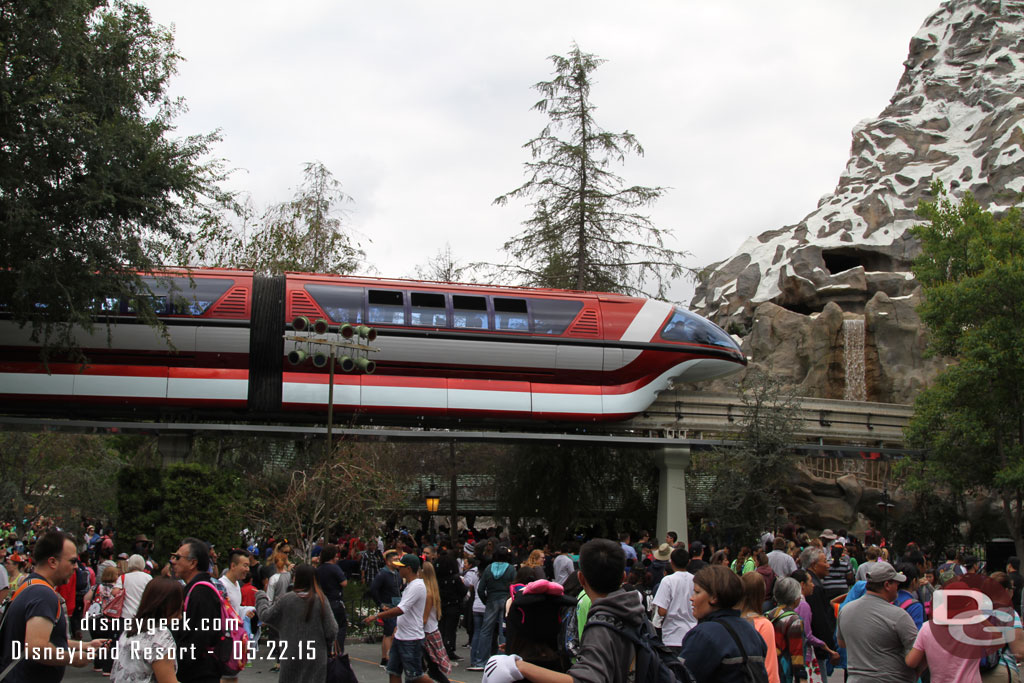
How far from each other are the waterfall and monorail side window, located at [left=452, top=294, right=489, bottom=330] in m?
20.5

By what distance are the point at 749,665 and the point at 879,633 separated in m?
1.87

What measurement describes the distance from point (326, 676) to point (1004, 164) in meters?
49.8

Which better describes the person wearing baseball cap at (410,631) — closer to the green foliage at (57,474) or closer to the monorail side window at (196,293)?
the monorail side window at (196,293)

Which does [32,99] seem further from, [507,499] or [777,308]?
[777,308]

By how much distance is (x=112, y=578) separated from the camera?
38.7 ft

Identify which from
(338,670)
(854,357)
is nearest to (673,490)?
(854,357)

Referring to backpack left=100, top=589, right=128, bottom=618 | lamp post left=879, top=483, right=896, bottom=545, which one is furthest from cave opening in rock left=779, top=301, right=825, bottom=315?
backpack left=100, top=589, right=128, bottom=618

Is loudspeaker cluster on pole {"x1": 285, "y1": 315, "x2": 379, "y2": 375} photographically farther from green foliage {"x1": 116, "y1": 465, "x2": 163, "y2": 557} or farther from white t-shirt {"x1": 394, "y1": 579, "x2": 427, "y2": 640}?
white t-shirt {"x1": 394, "y1": 579, "x2": 427, "y2": 640}

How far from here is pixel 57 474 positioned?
35906 millimetres

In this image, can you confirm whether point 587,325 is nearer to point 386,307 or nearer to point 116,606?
point 386,307

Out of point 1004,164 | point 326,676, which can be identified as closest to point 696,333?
point 326,676

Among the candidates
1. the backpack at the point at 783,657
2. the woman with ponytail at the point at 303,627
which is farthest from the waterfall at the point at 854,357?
the woman with ponytail at the point at 303,627

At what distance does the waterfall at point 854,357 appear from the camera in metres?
37.1

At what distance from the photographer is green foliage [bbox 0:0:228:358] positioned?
54.4 feet
